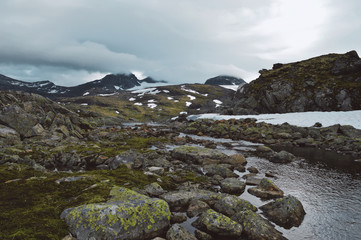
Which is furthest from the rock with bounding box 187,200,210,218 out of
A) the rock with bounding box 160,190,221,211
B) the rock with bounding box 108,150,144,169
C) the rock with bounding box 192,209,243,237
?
the rock with bounding box 108,150,144,169

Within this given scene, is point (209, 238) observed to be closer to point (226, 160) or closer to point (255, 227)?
point (255, 227)

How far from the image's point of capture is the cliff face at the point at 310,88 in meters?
66.7

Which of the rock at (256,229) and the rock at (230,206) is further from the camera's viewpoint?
the rock at (230,206)

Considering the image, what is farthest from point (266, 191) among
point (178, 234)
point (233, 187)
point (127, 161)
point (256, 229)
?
point (127, 161)

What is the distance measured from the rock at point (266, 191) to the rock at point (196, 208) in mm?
5470

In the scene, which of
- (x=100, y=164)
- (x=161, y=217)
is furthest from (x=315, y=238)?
(x=100, y=164)

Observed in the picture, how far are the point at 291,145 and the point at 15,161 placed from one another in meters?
42.7

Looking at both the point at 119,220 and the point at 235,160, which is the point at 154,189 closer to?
the point at 119,220

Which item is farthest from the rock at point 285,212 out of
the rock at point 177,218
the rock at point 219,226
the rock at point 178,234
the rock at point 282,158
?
the rock at point 282,158

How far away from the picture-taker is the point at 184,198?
1377cm

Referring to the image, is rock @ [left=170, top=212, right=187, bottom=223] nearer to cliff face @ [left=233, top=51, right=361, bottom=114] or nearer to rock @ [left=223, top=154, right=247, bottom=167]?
rock @ [left=223, top=154, right=247, bottom=167]

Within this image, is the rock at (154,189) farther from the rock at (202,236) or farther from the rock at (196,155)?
the rock at (196,155)

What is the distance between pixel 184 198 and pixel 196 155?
14.2 metres

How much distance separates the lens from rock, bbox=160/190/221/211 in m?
13.4
